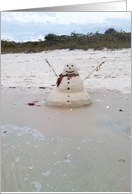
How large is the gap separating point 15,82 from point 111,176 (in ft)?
22.2

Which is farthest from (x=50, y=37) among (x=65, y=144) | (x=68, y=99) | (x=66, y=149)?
(x=66, y=149)

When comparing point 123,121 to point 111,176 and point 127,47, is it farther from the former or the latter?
point 127,47

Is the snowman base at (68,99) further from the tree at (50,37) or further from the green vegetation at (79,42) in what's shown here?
the tree at (50,37)

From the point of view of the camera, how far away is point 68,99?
4.39 metres

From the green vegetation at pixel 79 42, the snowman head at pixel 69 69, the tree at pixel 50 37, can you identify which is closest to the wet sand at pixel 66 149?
the snowman head at pixel 69 69

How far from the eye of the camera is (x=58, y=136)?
3092mm

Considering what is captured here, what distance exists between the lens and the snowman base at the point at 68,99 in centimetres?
439

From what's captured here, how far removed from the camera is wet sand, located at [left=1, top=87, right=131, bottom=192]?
2.09m

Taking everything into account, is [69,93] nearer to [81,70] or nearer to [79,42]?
[81,70]

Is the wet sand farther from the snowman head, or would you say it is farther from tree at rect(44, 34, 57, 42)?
tree at rect(44, 34, 57, 42)

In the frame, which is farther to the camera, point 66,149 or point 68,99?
point 68,99

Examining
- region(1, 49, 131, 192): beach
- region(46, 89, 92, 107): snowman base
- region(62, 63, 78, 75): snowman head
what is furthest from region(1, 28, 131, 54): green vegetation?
region(46, 89, 92, 107): snowman base

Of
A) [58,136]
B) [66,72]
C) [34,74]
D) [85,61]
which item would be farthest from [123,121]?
[85,61]

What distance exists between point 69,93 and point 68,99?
23 centimetres
